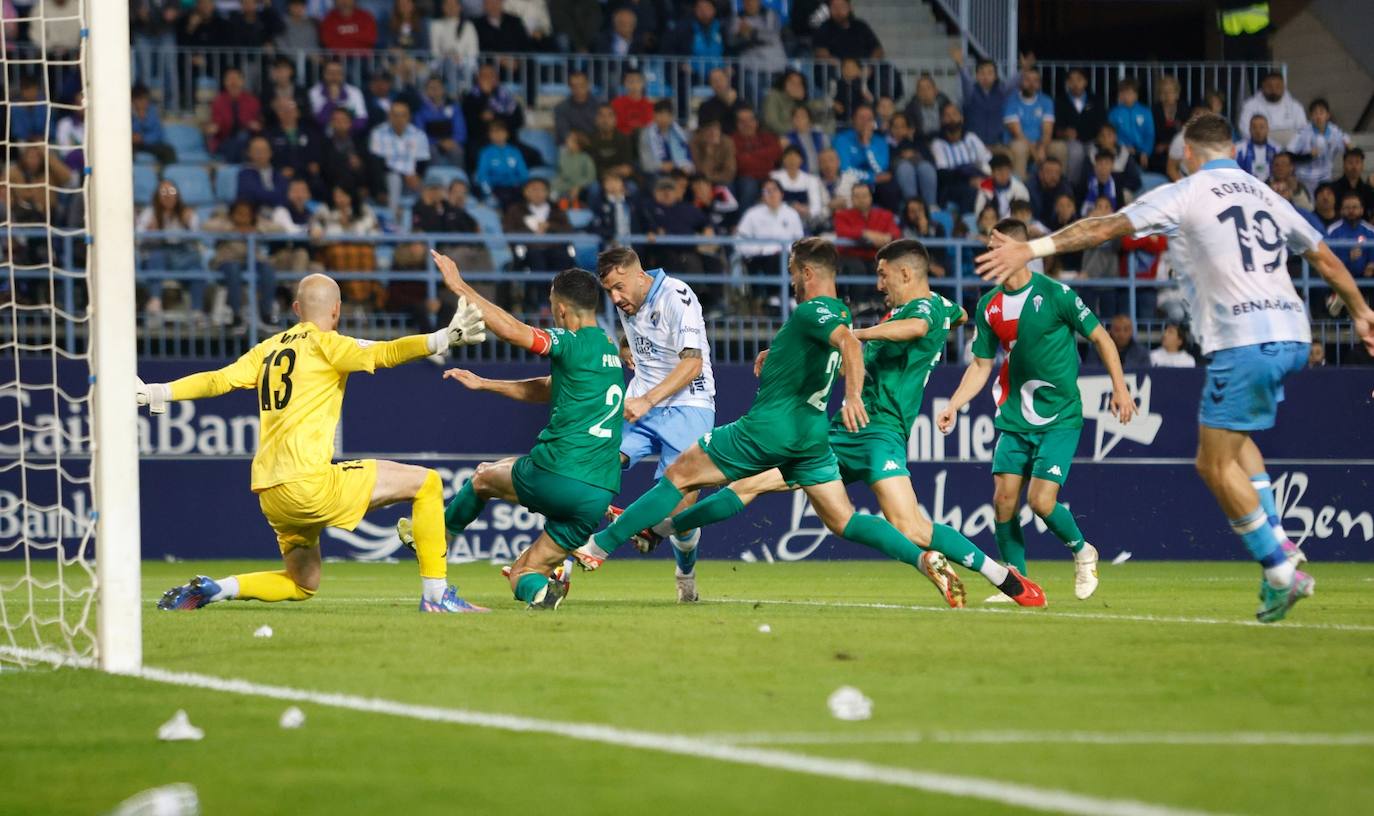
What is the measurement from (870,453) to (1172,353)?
28.2 ft

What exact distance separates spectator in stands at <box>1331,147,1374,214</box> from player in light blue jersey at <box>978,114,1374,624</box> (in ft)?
40.5

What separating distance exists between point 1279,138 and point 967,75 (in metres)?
3.74

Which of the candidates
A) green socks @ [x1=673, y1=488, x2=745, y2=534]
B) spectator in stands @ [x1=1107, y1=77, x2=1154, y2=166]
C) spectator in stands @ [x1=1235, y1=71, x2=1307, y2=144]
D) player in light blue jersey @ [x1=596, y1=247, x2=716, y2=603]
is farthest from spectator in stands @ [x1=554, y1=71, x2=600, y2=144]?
green socks @ [x1=673, y1=488, x2=745, y2=534]

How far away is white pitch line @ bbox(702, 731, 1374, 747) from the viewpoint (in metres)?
4.82

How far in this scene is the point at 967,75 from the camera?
70.3 ft

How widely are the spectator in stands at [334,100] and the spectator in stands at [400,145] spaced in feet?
1.15

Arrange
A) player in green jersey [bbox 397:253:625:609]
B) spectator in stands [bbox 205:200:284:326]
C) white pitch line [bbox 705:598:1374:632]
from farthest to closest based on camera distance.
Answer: spectator in stands [bbox 205:200:284:326] < player in green jersey [bbox 397:253:625:609] < white pitch line [bbox 705:598:1374:632]

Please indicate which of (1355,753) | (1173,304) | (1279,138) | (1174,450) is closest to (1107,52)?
(1279,138)

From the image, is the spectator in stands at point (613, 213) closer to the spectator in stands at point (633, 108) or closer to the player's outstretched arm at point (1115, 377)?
the spectator in stands at point (633, 108)

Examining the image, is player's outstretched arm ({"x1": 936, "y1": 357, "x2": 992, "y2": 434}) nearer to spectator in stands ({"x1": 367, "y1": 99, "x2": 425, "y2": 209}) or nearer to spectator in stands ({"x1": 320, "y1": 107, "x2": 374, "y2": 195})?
spectator in stands ({"x1": 320, "y1": 107, "x2": 374, "y2": 195})

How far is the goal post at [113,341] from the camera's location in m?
6.67

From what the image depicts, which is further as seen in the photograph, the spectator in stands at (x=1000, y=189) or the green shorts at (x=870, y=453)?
the spectator in stands at (x=1000, y=189)

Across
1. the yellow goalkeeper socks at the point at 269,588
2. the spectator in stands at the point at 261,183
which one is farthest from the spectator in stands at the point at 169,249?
the yellow goalkeeper socks at the point at 269,588

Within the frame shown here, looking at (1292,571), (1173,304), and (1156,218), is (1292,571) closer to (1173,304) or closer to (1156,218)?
(1156,218)
